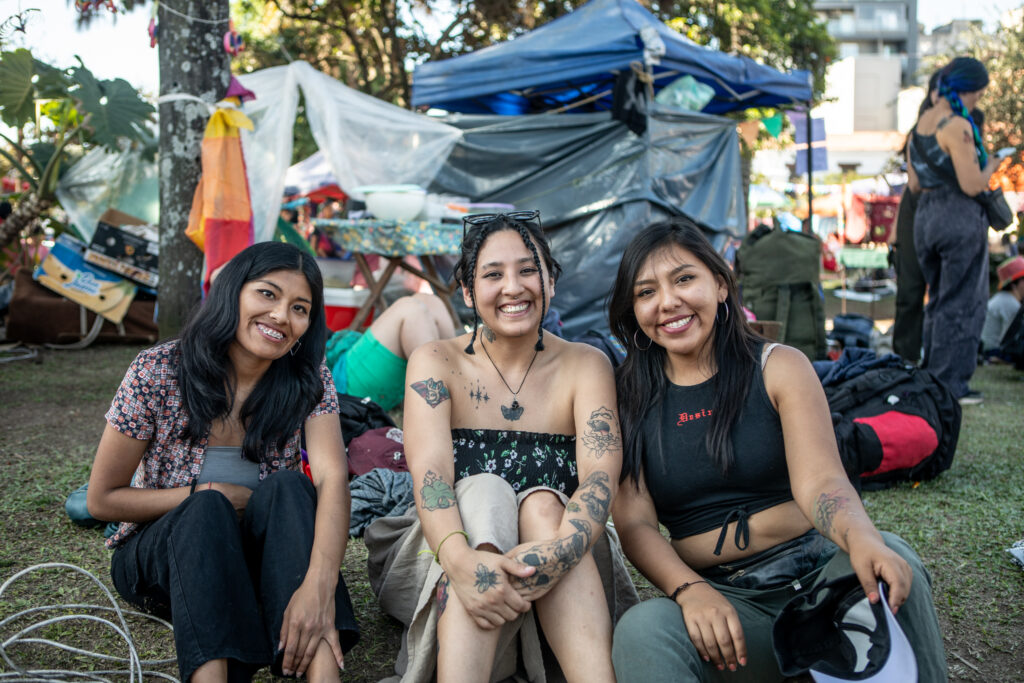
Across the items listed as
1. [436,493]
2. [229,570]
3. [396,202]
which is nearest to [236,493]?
[229,570]

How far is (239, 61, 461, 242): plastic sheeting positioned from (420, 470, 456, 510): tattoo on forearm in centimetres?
404

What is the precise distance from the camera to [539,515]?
2000 mm

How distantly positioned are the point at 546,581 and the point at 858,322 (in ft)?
20.0

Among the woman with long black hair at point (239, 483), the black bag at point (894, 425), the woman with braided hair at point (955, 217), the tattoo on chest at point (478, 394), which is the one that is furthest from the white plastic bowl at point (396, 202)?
the tattoo on chest at point (478, 394)

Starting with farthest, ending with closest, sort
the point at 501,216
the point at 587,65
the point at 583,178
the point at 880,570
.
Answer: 1. the point at 583,178
2. the point at 587,65
3. the point at 501,216
4. the point at 880,570

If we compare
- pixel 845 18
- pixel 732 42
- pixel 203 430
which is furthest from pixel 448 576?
pixel 845 18

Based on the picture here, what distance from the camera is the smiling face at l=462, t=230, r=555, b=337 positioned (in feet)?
7.30

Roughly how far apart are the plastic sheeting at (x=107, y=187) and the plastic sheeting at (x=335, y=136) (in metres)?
1.78

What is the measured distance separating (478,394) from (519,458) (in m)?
0.21

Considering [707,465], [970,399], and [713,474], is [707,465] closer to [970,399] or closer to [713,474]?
[713,474]

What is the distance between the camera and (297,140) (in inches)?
551

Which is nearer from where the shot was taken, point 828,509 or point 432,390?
point 828,509

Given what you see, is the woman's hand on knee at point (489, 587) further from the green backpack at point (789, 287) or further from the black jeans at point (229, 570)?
the green backpack at point (789, 287)

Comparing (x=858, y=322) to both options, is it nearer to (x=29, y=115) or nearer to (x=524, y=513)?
(x=524, y=513)
